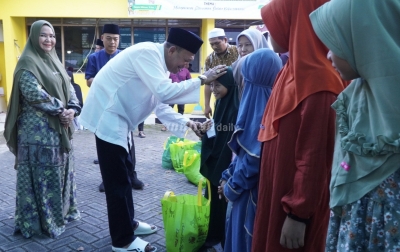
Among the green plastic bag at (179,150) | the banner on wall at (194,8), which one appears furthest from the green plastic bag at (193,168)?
the banner on wall at (194,8)

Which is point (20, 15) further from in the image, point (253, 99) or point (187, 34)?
point (253, 99)

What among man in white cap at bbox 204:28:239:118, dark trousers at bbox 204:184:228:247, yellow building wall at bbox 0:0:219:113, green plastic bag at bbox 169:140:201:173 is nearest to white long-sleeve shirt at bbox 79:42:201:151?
dark trousers at bbox 204:184:228:247

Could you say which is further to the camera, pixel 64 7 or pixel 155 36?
pixel 155 36

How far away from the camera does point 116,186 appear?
9.93ft

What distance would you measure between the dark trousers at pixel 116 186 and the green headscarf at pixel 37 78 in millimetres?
736

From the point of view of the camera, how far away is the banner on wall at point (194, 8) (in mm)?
10781

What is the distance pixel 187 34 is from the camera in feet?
9.38

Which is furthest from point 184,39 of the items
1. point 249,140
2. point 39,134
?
point 39,134

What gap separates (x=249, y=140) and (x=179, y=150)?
3582 millimetres

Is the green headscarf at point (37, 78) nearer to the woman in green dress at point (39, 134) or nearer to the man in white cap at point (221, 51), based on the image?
the woman in green dress at point (39, 134)

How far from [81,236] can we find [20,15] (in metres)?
9.43

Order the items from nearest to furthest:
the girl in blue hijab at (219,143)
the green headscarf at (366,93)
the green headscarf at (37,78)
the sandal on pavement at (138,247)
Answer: the green headscarf at (366,93)
the girl in blue hijab at (219,143)
the sandal on pavement at (138,247)
the green headscarf at (37,78)

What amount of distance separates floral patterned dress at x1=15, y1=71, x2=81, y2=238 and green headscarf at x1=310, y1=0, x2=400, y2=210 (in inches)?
109

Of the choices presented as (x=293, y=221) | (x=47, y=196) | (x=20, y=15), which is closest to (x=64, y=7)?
(x=20, y=15)
